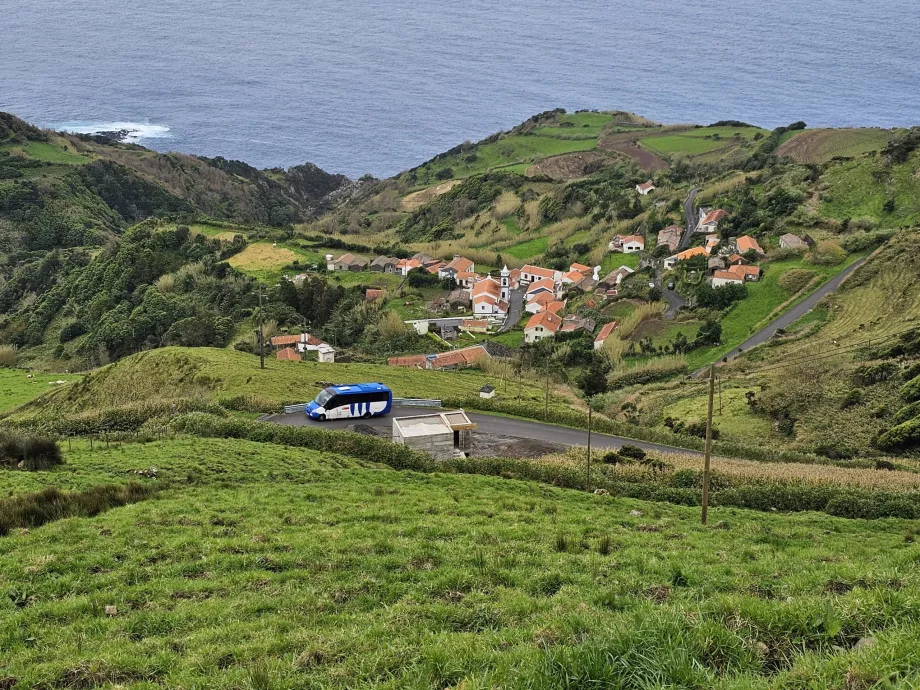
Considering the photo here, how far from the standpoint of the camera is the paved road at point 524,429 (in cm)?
2814

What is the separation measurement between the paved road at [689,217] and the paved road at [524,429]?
57325 mm

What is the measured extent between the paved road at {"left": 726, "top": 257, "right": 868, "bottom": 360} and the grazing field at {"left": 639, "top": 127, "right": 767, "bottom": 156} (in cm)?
7244

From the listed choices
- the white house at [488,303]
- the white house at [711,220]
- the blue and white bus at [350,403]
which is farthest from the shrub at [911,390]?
the white house at [711,220]

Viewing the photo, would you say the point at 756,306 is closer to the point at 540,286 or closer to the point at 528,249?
the point at 540,286

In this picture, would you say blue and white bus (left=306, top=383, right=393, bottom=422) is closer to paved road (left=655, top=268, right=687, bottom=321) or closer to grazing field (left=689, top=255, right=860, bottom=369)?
grazing field (left=689, top=255, right=860, bottom=369)

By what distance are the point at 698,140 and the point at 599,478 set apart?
409ft

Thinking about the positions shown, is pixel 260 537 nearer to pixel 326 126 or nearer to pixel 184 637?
pixel 184 637

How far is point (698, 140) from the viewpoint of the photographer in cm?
13100

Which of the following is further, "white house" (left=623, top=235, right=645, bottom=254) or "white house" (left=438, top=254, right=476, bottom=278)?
"white house" (left=623, top=235, right=645, bottom=254)

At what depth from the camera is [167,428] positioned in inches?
992

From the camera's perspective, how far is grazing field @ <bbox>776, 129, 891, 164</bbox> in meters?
102

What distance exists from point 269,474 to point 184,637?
11.7 metres

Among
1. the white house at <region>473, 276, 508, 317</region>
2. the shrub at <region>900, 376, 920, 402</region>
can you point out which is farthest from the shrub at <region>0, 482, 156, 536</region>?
the white house at <region>473, 276, 508, 317</region>

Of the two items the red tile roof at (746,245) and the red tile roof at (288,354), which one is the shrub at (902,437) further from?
the red tile roof at (746,245)
